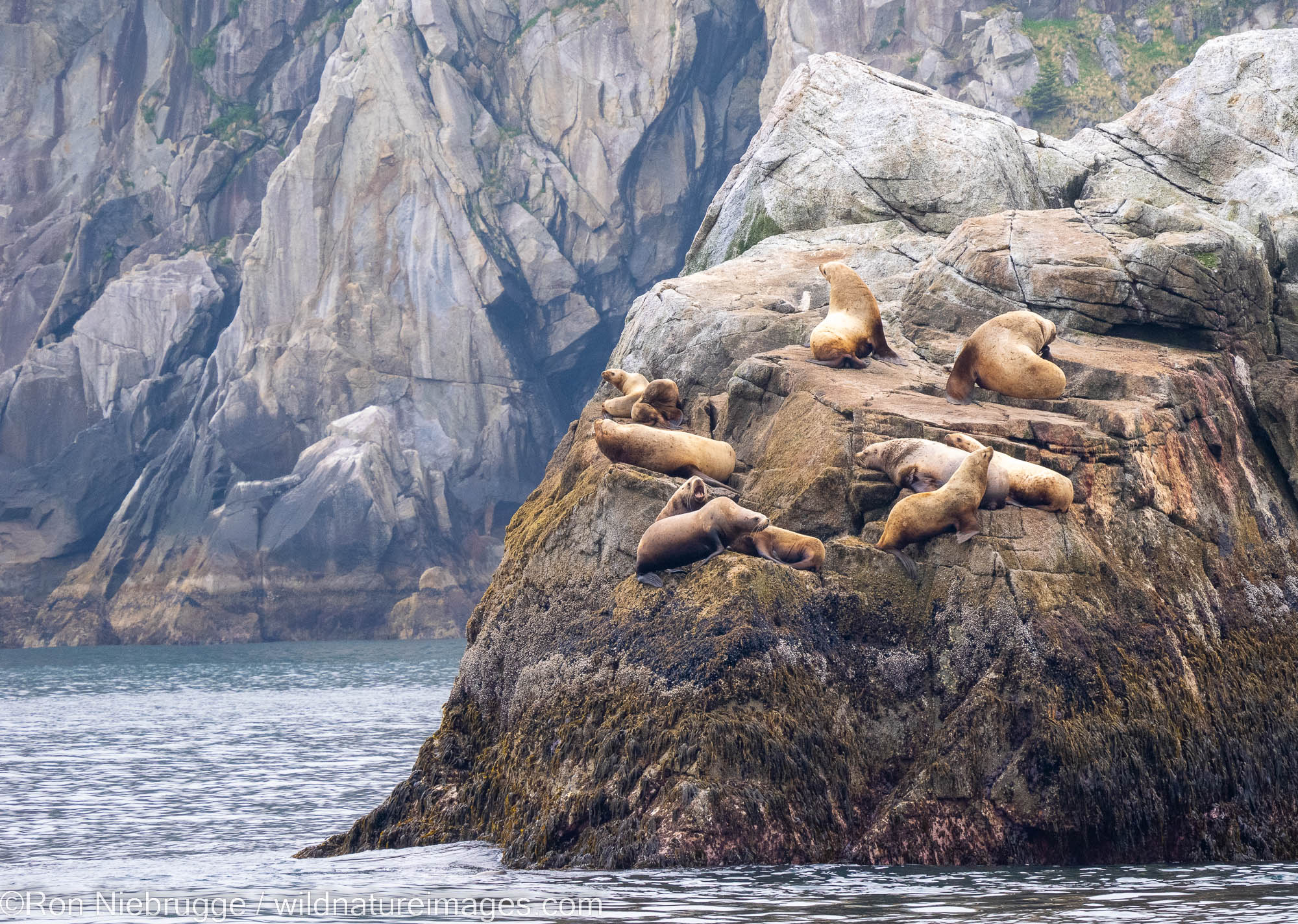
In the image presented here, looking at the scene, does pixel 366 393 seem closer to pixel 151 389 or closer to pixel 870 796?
pixel 151 389

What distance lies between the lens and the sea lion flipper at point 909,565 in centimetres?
1249

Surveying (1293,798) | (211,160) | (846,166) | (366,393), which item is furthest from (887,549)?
(211,160)

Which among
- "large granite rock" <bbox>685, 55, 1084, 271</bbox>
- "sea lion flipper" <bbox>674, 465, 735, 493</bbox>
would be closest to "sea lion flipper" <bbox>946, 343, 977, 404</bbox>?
"sea lion flipper" <bbox>674, 465, 735, 493</bbox>

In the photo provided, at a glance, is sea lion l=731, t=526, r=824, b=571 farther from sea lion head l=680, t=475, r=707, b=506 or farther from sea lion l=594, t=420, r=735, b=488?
sea lion l=594, t=420, r=735, b=488

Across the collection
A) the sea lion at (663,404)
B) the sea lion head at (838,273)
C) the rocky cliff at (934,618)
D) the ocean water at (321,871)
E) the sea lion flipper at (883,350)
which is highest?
the sea lion head at (838,273)

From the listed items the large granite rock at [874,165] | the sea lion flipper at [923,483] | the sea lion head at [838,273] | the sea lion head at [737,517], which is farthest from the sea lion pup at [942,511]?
the large granite rock at [874,165]

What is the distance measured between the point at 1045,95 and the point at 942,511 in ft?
218

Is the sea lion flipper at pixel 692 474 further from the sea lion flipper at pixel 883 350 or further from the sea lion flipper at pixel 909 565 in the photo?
the sea lion flipper at pixel 883 350

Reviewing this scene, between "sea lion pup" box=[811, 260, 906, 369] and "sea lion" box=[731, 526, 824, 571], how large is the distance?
11.3 feet

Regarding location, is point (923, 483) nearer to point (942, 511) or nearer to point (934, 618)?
point (942, 511)

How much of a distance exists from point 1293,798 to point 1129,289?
660 centimetres

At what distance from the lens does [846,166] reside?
71.4ft

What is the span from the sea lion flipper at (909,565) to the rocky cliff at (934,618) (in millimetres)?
76

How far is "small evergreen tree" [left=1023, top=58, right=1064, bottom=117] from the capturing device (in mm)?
73125
